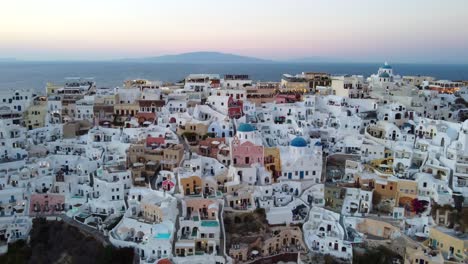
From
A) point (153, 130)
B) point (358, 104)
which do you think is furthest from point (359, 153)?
point (153, 130)

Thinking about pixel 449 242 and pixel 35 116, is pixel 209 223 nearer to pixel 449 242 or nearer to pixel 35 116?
pixel 449 242

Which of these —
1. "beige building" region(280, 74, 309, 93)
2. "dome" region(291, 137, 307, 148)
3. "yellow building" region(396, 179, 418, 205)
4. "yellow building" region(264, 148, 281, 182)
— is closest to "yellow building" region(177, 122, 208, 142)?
"yellow building" region(264, 148, 281, 182)

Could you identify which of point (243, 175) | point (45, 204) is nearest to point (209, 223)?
point (243, 175)

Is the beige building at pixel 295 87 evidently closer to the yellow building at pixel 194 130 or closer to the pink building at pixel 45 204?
the yellow building at pixel 194 130

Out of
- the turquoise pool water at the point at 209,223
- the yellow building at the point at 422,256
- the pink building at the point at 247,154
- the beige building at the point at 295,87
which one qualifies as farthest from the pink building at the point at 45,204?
the beige building at the point at 295,87

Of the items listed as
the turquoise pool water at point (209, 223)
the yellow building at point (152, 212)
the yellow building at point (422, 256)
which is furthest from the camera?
the yellow building at point (152, 212)

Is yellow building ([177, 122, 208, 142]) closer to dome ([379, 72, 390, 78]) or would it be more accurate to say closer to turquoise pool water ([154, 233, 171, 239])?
turquoise pool water ([154, 233, 171, 239])

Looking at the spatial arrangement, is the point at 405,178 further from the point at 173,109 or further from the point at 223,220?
the point at 173,109
